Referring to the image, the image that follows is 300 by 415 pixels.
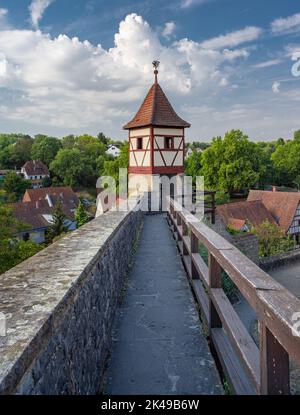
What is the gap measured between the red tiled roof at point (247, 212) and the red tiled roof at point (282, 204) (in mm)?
889

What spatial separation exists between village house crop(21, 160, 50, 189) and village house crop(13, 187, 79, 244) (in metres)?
12.9

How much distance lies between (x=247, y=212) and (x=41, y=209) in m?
21.8

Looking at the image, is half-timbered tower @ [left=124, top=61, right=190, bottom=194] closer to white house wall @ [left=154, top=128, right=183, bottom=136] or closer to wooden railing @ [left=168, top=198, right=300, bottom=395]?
white house wall @ [left=154, top=128, right=183, bottom=136]

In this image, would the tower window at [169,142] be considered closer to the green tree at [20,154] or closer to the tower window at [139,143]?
the tower window at [139,143]

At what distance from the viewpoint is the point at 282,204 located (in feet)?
103

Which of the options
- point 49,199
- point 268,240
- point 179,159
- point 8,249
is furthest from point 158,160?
point 49,199

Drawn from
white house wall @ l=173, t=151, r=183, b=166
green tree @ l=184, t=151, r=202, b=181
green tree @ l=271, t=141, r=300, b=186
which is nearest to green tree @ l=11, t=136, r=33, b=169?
green tree @ l=184, t=151, r=202, b=181

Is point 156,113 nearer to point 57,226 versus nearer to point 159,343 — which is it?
point 159,343

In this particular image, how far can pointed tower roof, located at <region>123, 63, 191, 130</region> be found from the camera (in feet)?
57.1

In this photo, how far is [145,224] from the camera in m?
11.8

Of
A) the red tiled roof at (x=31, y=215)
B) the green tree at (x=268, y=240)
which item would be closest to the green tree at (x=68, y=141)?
the red tiled roof at (x=31, y=215)

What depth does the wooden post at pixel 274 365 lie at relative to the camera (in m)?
1.52

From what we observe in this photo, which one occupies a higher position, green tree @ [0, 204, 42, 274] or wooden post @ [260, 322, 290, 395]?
wooden post @ [260, 322, 290, 395]

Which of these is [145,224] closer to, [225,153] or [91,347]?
[91,347]
